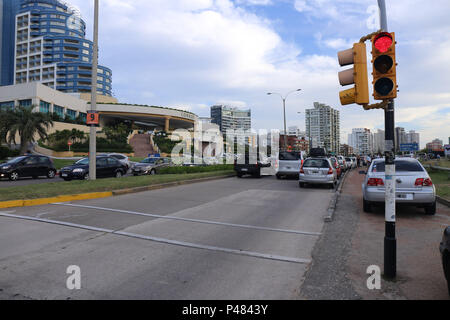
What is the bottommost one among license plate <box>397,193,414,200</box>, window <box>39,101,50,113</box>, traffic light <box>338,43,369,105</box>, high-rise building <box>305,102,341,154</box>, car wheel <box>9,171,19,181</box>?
license plate <box>397,193,414,200</box>

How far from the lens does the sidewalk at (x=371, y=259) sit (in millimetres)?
3646

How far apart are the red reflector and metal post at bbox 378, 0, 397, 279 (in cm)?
36

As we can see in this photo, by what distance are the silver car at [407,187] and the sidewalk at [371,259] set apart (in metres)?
0.45

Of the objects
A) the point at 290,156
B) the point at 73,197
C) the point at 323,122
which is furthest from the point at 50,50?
the point at 73,197

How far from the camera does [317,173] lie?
15.0 meters

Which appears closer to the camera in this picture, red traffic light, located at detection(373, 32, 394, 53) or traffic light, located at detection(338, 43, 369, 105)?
red traffic light, located at detection(373, 32, 394, 53)

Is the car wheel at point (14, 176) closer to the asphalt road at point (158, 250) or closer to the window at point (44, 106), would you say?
the asphalt road at point (158, 250)

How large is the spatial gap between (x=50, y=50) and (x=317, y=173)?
10684 centimetres

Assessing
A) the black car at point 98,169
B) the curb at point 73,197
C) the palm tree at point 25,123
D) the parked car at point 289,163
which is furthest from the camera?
the palm tree at point 25,123

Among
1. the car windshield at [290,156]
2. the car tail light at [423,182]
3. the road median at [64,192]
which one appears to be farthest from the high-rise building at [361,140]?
the car tail light at [423,182]

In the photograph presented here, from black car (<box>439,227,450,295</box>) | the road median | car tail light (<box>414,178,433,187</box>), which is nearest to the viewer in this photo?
black car (<box>439,227,450,295</box>)

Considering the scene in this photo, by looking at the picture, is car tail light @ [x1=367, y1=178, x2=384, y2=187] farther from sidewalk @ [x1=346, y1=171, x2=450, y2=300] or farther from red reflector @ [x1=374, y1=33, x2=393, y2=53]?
red reflector @ [x1=374, y1=33, x2=393, y2=53]

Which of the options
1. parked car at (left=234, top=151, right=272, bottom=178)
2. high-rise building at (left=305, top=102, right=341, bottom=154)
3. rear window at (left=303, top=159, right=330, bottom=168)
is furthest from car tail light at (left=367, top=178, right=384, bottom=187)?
high-rise building at (left=305, top=102, right=341, bottom=154)

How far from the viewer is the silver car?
8.10m
